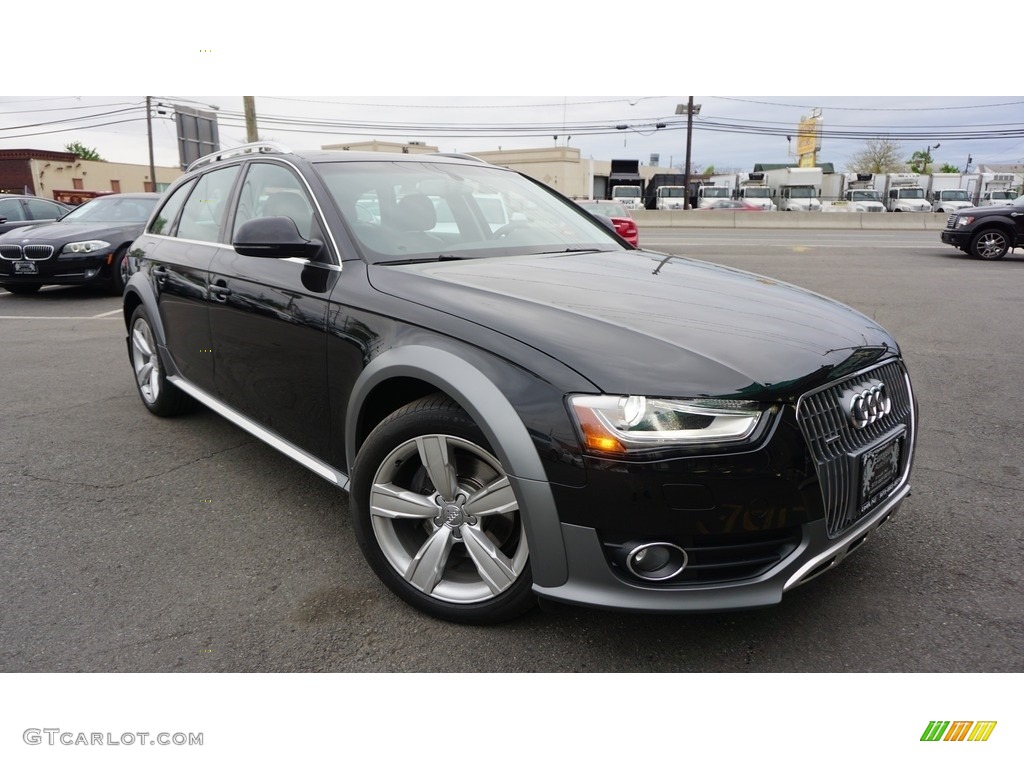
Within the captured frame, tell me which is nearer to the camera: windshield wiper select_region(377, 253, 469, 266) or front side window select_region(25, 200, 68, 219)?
windshield wiper select_region(377, 253, 469, 266)

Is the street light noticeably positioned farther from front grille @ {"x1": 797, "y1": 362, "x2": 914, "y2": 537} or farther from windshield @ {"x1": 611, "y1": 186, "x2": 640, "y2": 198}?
front grille @ {"x1": 797, "y1": 362, "x2": 914, "y2": 537}

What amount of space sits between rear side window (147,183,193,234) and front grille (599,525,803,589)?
148 inches

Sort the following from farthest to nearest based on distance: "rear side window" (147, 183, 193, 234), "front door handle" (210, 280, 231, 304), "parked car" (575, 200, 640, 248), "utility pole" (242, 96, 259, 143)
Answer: "utility pole" (242, 96, 259, 143) < "parked car" (575, 200, 640, 248) < "rear side window" (147, 183, 193, 234) < "front door handle" (210, 280, 231, 304)

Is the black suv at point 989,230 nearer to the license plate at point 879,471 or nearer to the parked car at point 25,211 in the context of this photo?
the license plate at point 879,471

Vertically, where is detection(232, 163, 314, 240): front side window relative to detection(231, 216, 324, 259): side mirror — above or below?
above

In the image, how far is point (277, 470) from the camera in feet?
13.0

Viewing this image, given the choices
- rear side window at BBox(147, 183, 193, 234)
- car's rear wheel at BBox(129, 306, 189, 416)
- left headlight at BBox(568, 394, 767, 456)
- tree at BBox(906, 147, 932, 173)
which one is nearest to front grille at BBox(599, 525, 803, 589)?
left headlight at BBox(568, 394, 767, 456)

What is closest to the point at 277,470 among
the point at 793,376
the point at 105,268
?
the point at 793,376

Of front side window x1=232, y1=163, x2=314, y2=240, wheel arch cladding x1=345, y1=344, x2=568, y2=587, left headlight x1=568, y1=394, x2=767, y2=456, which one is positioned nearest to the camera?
left headlight x1=568, y1=394, x2=767, y2=456

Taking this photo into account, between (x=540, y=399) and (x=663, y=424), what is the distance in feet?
1.16

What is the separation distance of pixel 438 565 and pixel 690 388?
1.08 metres

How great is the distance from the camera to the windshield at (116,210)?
1144cm

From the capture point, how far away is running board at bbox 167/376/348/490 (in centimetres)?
298
